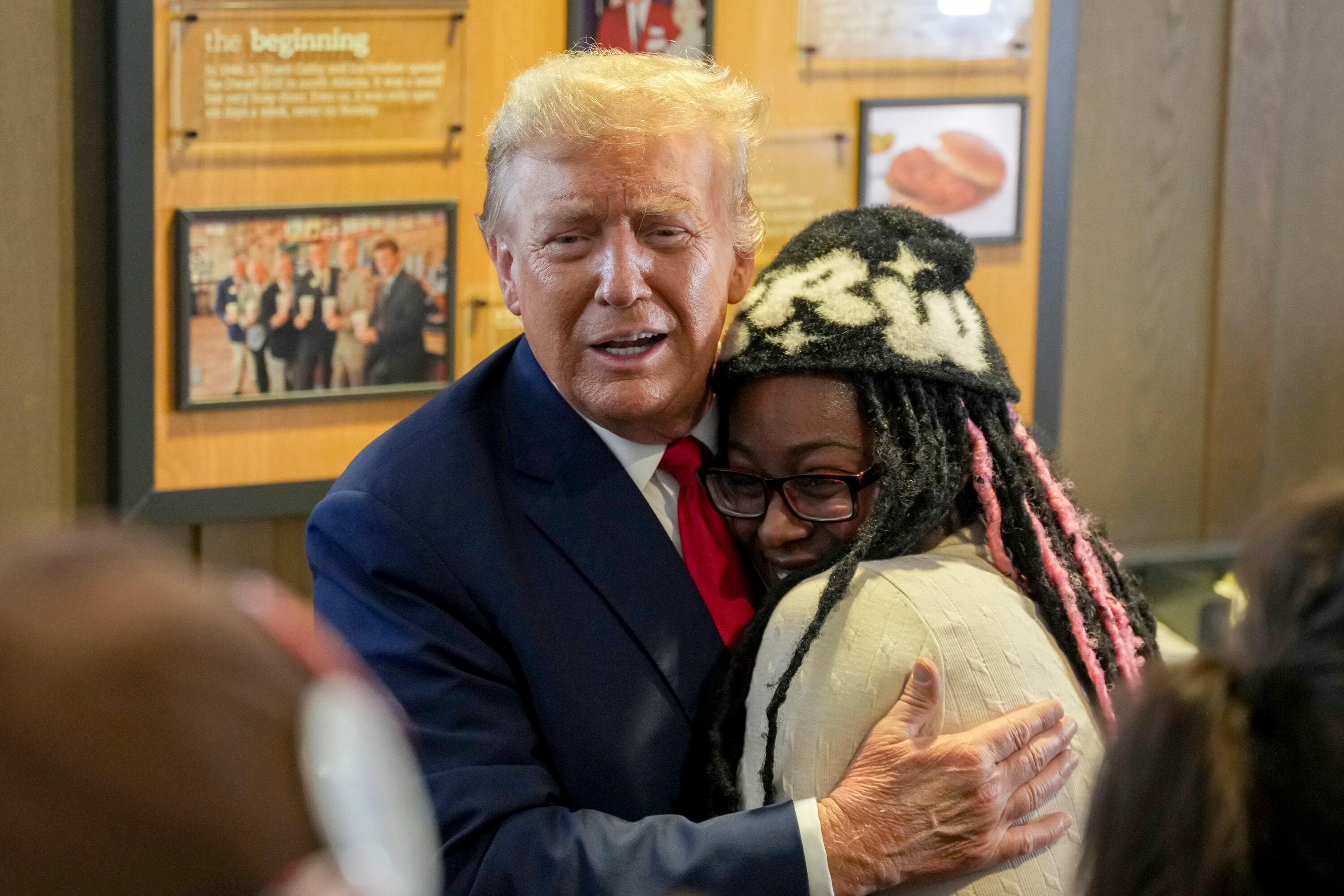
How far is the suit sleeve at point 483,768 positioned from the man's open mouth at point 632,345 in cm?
38

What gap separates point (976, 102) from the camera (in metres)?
3.35

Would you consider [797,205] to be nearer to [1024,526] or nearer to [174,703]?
[1024,526]

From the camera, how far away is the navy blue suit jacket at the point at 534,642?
1632 millimetres

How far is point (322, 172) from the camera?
2.86m

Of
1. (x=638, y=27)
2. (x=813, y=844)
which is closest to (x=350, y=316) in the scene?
(x=638, y=27)

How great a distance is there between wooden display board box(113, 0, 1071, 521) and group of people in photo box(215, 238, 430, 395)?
0.07 meters

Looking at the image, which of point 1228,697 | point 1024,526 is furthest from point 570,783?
point 1228,697

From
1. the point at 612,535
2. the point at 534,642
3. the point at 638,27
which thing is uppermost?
the point at 638,27

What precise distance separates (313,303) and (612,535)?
1.27m

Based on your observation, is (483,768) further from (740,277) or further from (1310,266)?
(1310,266)

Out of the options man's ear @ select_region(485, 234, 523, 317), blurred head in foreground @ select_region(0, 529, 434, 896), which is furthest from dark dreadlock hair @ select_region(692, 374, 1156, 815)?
blurred head in foreground @ select_region(0, 529, 434, 896)

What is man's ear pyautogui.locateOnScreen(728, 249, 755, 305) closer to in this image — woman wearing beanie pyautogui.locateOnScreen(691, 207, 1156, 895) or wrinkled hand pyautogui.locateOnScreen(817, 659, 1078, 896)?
woman wearing beanie pyautogui.locateOnScreen(691, 207, 1156, 895)

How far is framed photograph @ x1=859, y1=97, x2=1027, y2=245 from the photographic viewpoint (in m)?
3.29

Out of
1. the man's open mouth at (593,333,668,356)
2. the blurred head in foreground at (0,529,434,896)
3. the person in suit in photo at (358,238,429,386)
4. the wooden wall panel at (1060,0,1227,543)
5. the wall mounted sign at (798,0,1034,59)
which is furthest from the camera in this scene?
the wooden wall panel at (1060,0,1227,543)
